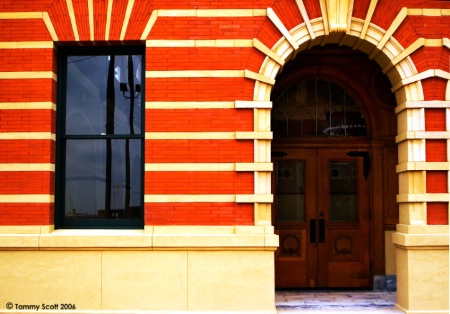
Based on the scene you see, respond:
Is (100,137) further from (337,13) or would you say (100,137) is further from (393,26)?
(393,26)

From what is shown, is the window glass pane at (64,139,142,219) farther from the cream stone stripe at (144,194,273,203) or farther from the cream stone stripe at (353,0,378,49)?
the cream stone stripe at (353,0,378,49)

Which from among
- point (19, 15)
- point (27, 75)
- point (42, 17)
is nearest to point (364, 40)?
point (42, 17)

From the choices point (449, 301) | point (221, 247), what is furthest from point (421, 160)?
point (221, 247)

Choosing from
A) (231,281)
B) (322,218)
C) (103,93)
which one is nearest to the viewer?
(231,281)

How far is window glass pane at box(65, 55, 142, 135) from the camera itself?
743cm

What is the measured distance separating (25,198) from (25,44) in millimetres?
2125

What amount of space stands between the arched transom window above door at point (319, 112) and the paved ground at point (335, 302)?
2644 mm

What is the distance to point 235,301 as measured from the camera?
6.87 metres

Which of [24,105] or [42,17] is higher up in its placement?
[42,17]

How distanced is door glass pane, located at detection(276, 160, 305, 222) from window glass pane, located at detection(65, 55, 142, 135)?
2.74 meters

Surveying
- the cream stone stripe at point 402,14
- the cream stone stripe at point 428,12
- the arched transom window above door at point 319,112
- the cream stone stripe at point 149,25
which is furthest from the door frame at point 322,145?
the cream stone stripe at point 149,25

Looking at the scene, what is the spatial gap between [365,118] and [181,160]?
3561 mm

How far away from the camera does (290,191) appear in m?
8.78

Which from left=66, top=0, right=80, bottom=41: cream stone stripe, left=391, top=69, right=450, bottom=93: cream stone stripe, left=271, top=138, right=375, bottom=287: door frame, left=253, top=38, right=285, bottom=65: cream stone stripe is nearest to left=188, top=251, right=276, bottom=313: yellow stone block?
left=271, top=138, right=375, bottom=287: door frame
